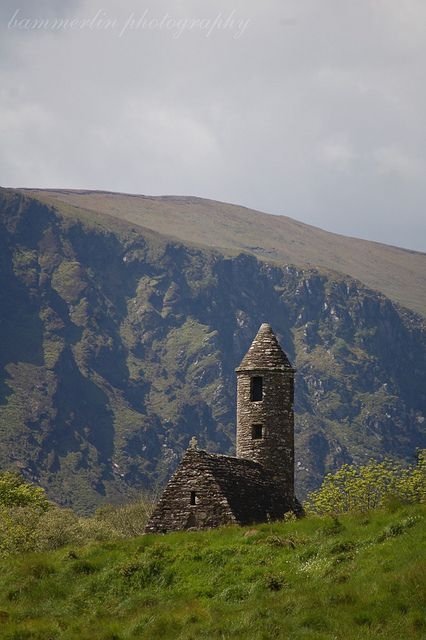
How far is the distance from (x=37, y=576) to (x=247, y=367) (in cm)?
1557

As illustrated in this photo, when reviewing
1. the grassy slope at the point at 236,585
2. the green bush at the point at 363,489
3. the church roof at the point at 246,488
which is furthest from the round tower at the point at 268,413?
the grassy slope at the point at 236,585

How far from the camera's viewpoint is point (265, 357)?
50344mm

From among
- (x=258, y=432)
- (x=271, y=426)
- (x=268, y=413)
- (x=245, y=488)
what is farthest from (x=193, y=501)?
(x=268, y=413)

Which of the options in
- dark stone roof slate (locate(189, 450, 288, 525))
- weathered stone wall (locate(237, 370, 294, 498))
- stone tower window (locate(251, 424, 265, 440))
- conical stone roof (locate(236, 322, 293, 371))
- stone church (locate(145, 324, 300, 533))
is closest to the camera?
stone church (locate(145, 324, 300, 533))

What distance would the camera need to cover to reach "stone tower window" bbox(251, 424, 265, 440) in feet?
160

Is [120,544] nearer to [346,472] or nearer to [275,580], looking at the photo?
[275,580]

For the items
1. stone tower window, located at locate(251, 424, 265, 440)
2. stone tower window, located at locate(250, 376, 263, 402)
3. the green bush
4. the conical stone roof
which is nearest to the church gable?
stone tower window, located at locate(251, 424, 265, 440)

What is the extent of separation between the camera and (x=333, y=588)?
103 ft

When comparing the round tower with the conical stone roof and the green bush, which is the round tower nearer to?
the conical stone roof

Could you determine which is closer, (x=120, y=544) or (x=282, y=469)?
(x=120, y=544)

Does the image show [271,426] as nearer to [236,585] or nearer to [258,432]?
[258,432]

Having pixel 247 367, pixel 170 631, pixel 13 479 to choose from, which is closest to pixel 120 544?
pixel 170 631

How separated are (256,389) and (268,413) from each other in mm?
1447

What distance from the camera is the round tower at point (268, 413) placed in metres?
48.4
